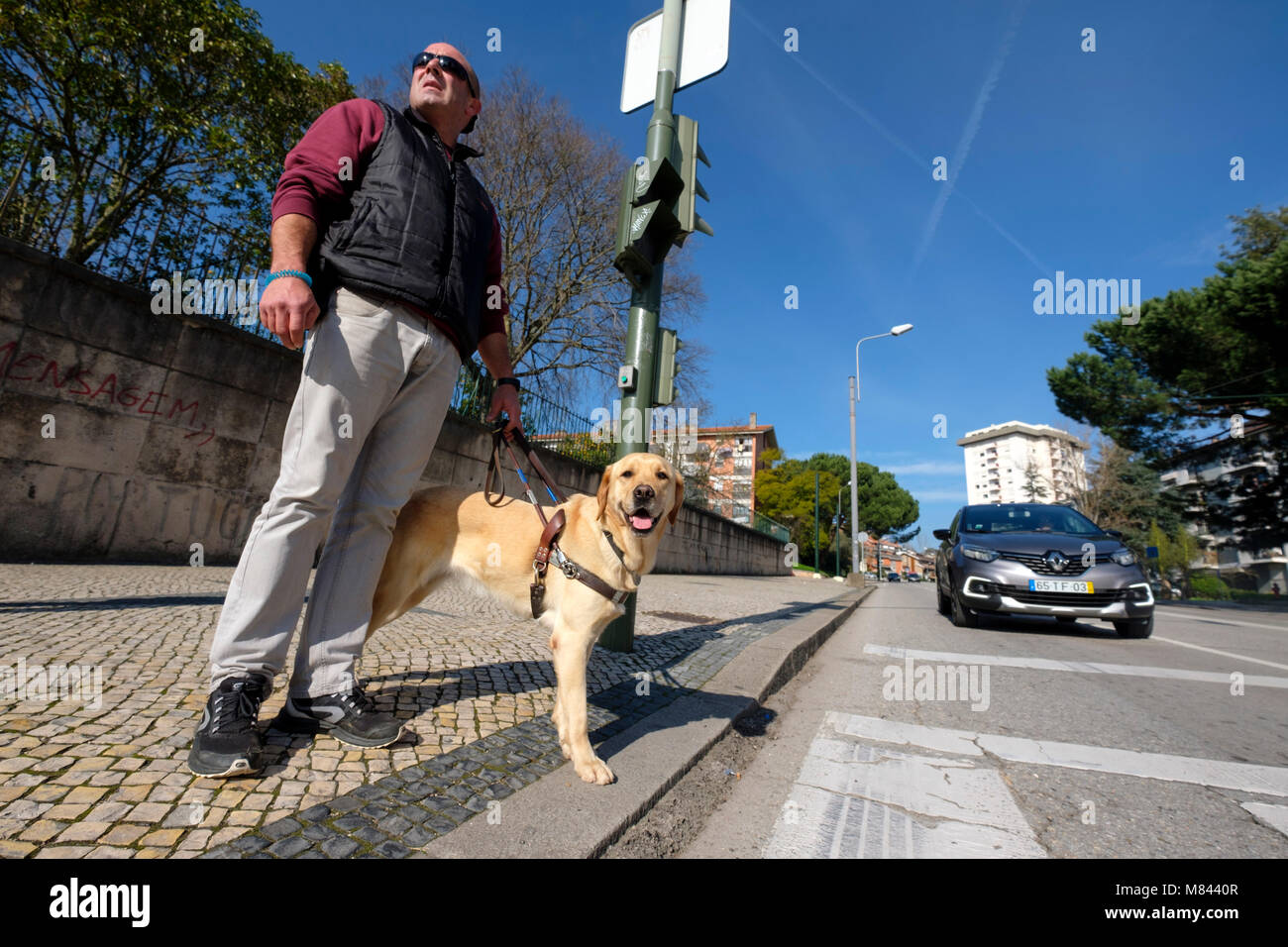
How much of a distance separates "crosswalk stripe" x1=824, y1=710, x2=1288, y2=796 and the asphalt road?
0.4 inches

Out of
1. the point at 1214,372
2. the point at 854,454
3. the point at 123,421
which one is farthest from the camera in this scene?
the point at 854,454

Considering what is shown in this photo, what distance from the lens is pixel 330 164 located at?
6.12 feet

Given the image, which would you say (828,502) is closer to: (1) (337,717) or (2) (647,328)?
(2) (647,328)

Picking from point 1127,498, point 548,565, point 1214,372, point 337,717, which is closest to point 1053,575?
point 548,565

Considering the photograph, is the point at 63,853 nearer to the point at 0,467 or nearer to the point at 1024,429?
the point at 0,467

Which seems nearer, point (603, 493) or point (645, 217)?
point (603, 493)

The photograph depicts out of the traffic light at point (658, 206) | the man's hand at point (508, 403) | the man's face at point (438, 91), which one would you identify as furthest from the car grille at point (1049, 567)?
the man's face at point (438, 91)

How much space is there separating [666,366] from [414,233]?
2.29 meters

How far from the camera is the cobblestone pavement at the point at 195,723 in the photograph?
1242 mm

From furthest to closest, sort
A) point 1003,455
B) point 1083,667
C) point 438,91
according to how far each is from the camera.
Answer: point 1003,455
point 1083,667
point 438,91

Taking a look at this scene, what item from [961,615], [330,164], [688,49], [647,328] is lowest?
[961,615]

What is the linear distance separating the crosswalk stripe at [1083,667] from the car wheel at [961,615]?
204cm

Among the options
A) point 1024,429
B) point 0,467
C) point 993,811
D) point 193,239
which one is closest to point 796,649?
point 993,811
